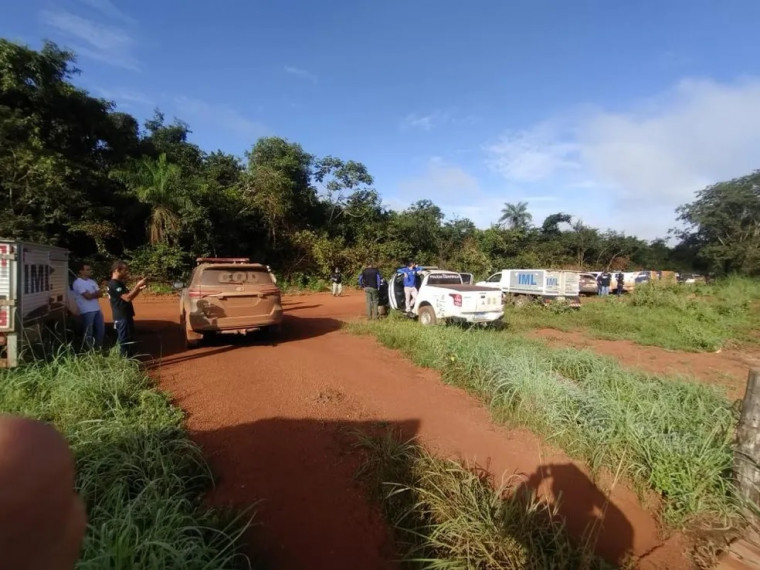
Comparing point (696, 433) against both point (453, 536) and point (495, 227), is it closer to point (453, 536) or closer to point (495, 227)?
point (453, 536)

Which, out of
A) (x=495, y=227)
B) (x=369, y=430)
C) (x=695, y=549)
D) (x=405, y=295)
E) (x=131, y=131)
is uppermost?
(x=131, y=131)

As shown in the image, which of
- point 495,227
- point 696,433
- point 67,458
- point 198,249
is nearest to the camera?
point 67,458

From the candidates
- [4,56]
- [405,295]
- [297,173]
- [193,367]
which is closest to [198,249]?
[297,173]

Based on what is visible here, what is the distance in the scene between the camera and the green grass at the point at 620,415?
3.37 metres

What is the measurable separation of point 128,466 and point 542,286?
15.5 m

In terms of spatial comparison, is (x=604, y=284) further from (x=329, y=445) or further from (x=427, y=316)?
(x=329, y=445)

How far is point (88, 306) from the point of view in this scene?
20.6 feet

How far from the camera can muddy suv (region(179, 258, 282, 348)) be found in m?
6.97

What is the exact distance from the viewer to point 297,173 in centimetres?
2259

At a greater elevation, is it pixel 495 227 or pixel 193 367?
pixel 495 227

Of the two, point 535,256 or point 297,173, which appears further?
point 535,256

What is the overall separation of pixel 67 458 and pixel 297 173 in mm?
23112

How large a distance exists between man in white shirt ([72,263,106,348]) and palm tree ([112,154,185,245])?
37.1 ft

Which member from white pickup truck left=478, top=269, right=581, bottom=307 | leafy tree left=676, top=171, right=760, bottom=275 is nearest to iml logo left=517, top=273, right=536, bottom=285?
white pickup truck left=478, top=269, right=581, bottom=307
